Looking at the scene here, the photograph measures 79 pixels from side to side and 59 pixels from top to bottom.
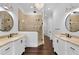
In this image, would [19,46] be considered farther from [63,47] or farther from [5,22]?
[63,47]

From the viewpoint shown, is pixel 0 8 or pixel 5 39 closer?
pixel 0 8

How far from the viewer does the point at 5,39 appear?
185 centimetres

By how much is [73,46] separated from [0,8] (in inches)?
43.0

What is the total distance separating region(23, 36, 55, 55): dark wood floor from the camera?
5.59 ft

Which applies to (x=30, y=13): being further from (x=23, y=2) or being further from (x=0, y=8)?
(x=0, y=8)

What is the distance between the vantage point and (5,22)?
68.1 inches

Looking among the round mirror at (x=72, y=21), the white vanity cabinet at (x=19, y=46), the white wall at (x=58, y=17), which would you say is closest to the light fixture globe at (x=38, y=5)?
the white wall at (x=58, y=17)

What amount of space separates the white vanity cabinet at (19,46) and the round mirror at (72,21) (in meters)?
0.66

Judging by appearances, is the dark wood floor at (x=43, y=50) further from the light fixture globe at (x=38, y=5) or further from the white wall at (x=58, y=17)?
the light fixture globe at (x=38, y=5)

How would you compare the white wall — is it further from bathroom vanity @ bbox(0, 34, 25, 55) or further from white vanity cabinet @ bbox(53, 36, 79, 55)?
bathroom vanity @ bbox(0, 34, 25, 55)

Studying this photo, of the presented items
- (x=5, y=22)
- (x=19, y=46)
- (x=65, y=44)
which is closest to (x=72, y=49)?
(x=65, y=44)

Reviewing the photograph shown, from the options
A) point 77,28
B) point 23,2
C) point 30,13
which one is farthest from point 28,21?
point 77,28

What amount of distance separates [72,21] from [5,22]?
35.6 inches

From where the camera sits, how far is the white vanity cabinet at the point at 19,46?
172 centimetres
